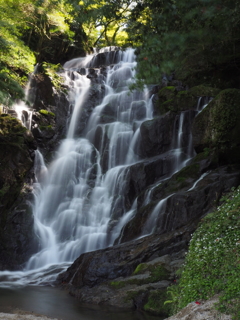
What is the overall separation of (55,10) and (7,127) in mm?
9393

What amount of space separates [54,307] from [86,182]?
9.98 m

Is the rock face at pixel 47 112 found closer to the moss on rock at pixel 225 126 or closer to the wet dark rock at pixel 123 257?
the moss on rock at pixel 225 126

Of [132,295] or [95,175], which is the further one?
[95,175]

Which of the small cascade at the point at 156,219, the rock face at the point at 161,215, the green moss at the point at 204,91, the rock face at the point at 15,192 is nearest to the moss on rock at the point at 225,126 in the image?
the rock face at the point at 161,215

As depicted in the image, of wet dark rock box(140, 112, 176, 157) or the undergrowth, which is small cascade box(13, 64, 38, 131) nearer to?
wet dark rock box(140, 112, 176, 157)

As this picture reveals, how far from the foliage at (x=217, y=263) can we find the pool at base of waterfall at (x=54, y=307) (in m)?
1.66

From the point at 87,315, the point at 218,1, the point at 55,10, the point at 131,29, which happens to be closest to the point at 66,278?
the point at 87,315

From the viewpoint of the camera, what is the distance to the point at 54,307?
306 inches

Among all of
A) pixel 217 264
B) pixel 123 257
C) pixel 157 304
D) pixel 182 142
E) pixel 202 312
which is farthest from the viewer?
pixel 182 142

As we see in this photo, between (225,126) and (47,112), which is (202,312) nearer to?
(225,126)

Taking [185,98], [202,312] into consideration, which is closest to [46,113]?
[185,98]

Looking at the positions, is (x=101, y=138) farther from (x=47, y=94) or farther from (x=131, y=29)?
(x=131, y=29)

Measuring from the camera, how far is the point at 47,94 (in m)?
22.3

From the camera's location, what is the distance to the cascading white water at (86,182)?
13.6m
